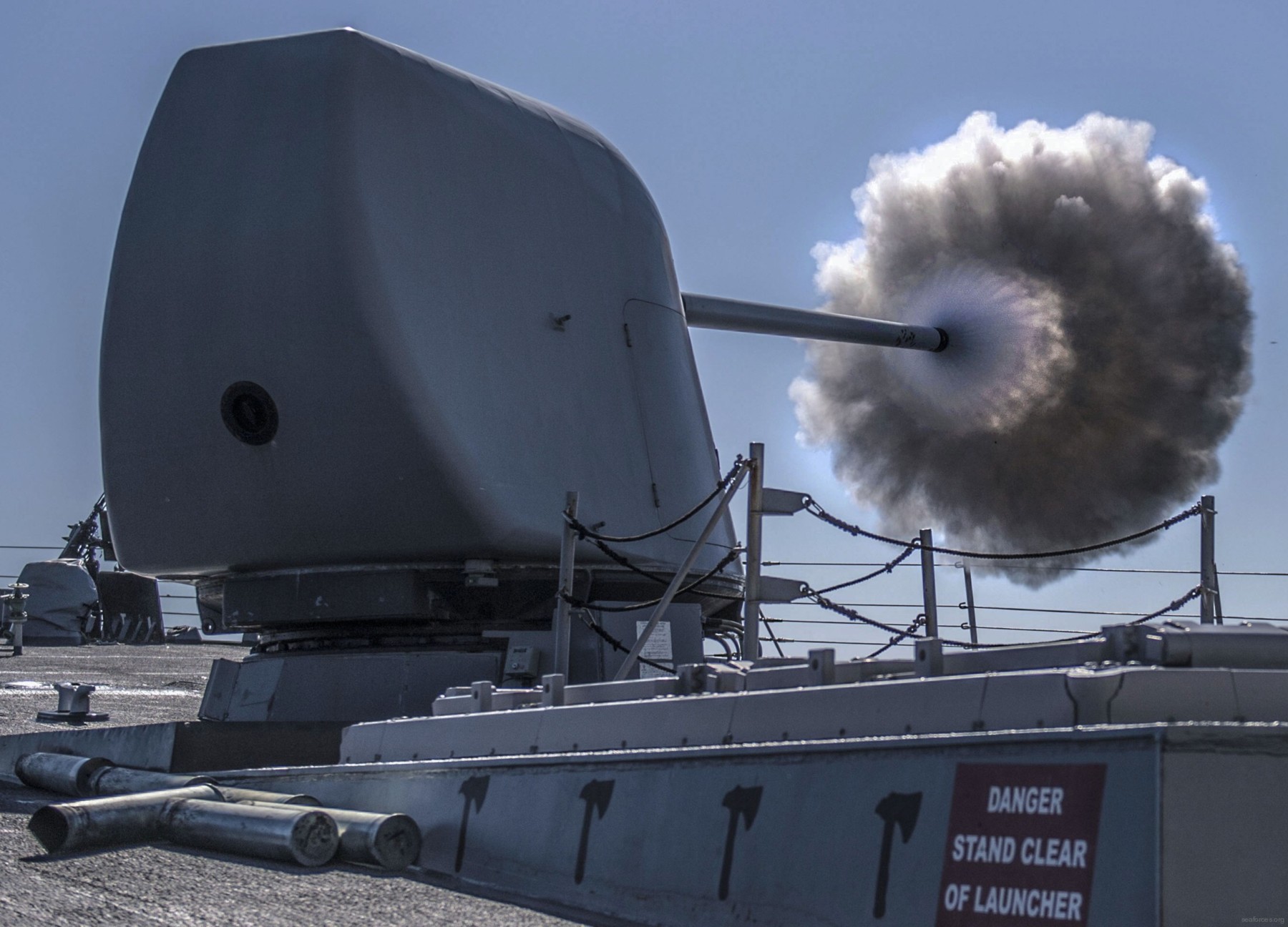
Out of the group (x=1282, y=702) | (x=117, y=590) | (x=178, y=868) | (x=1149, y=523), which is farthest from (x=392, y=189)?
(x=117, y=590)

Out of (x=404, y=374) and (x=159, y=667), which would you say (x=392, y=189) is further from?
(x=159, y=667)

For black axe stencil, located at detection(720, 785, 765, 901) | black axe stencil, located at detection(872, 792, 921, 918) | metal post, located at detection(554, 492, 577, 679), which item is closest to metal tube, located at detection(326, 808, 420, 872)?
black axe stencil, located at detection(720, 785, 765, 901)

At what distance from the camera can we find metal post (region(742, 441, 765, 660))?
6.27 m

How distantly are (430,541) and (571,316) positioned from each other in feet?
5.16

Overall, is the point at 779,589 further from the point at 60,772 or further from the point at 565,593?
the point at 60,772

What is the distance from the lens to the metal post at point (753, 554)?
627cm

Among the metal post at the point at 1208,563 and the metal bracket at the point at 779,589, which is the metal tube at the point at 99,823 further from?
the metal post at the point at 1208,563

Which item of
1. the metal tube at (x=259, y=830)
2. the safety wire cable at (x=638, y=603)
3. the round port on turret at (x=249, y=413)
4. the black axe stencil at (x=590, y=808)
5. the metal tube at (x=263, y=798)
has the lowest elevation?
the metal tube at (x=259, y=830)

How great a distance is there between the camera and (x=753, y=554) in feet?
21.1

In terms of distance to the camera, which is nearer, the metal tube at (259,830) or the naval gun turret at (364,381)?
the metal tube at (259,830)

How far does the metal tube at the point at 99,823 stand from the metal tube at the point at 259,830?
0.07m

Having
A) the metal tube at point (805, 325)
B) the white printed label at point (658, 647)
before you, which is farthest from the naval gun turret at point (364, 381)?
the metal tube at point (805, 325)

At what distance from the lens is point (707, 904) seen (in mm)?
4043

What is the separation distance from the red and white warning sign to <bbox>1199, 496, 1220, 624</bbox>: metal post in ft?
12.8
